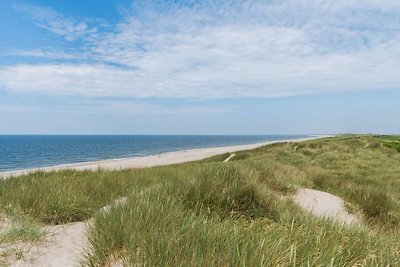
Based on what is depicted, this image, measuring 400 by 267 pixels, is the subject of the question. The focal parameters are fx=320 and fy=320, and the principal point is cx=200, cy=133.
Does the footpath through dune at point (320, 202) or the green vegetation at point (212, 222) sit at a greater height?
the green vegetation at point (212, 222)

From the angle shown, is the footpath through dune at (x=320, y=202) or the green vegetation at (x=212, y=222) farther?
the footpath through dune at (x=320, y=202)

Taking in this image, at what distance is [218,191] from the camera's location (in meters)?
7.09

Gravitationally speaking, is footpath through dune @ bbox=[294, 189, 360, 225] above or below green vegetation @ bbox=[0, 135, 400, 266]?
below

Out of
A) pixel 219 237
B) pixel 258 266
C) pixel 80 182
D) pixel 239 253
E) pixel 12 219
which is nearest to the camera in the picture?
pixel 258 266

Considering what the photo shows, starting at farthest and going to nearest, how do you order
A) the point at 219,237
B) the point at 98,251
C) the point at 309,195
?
the point at 309,195 → the point at 98,251 → the point at 219,237

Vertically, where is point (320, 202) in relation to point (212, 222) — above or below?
below

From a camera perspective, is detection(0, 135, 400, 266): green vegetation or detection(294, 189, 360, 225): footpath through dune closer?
detection(0, 135, 400, 266): green vegetation

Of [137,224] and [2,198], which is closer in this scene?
[137,224]

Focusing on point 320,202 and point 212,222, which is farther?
point 320,202

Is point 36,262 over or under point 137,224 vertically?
under

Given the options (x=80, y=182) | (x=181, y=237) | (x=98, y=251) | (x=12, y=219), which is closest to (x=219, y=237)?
(x=181, y=237)

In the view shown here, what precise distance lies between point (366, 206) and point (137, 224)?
799cm

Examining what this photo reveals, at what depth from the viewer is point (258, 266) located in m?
2.87

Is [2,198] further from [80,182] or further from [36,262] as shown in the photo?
[36,262]
